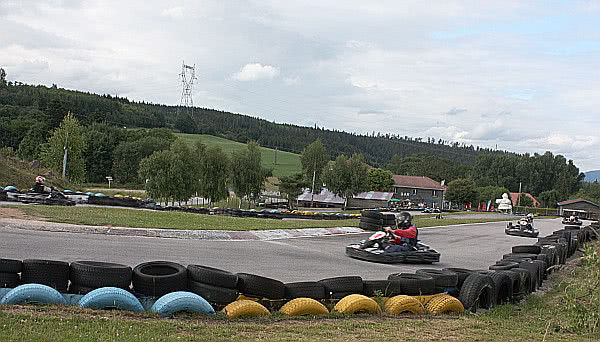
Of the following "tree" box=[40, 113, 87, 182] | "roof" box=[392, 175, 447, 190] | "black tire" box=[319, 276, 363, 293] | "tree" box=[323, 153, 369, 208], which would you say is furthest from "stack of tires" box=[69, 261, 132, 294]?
"roof" box=[392, 175, 447, 190]

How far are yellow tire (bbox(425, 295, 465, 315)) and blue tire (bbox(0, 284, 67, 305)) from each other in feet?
20.1

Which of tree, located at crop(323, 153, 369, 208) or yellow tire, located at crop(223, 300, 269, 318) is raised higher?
tree, located at crop(323, 153, 369, 208)

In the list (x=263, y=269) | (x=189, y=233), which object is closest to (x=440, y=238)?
(x=189, y=233)

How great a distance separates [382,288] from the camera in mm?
10648

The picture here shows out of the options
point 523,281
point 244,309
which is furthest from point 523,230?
point 244,309

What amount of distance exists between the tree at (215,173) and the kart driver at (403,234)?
4291 centimetres

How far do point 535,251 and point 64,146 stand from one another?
49.4 meters

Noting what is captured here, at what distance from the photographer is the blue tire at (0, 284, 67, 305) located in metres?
7.90

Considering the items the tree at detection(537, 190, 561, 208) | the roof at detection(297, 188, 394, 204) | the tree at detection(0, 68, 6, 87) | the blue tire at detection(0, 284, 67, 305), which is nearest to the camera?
the blue tire at detection(0, 284, 67, 305)

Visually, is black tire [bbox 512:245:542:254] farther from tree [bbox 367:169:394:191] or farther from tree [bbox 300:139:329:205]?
tree [bbox 367:169:394:191]

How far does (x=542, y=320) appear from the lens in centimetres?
1058

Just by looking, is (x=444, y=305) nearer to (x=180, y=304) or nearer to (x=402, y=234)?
(x=180, y=304)

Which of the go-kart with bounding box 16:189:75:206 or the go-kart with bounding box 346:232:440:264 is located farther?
the go-kart with bounding box 16:189:75:206

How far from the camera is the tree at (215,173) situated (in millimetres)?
60625
